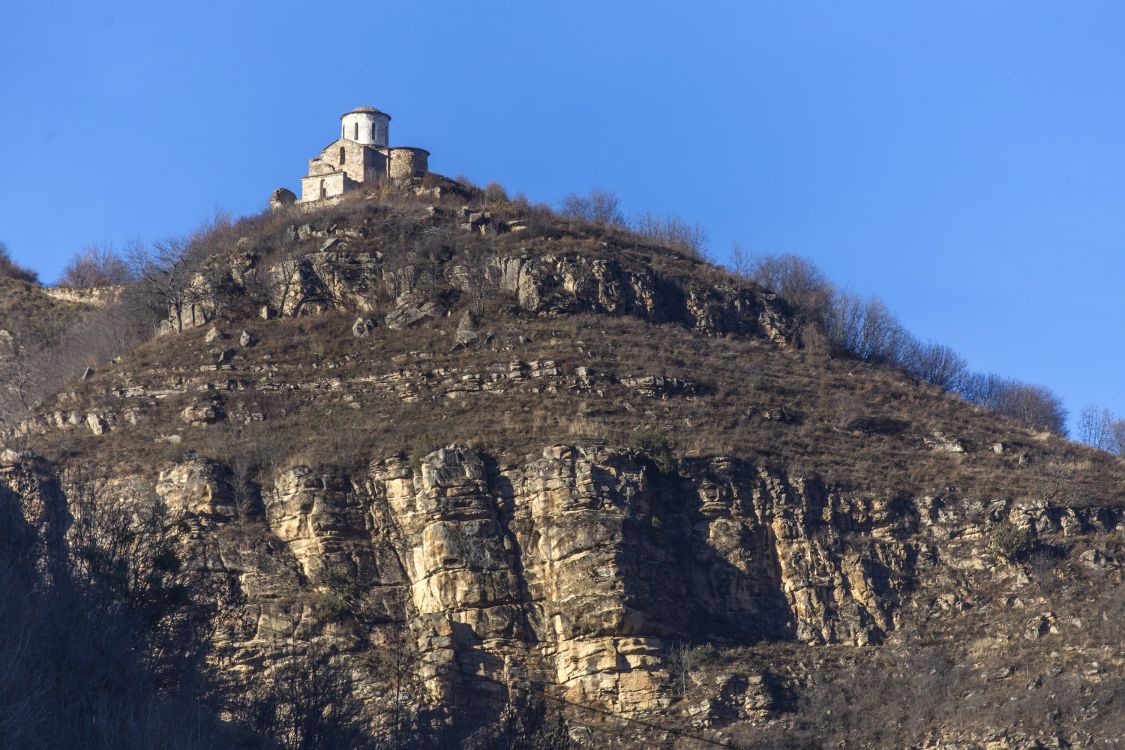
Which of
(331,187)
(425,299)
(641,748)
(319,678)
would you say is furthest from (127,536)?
(331,187)

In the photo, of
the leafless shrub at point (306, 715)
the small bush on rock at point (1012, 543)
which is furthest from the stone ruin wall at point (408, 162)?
the leafless shrub at point (306, 715)

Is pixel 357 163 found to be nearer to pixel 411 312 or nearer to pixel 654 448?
pixel 411 312

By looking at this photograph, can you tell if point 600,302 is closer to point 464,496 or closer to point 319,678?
point 464,496

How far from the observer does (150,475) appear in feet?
155

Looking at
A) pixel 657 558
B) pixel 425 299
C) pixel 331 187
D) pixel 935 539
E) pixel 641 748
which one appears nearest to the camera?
pixel 641 748

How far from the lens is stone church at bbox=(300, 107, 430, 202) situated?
2869 inches

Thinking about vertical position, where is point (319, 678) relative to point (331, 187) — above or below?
below

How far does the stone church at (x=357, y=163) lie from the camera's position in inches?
2869

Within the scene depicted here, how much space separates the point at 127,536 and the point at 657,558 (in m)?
15.8

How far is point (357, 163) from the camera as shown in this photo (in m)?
73.8

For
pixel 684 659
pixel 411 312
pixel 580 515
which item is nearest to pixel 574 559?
pixel 580 515

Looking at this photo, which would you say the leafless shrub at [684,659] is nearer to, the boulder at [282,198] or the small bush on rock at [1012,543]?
the small bush on rock at [1012,543]

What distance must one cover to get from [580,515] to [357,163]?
110 feet

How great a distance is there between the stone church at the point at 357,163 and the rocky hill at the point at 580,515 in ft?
42.1
